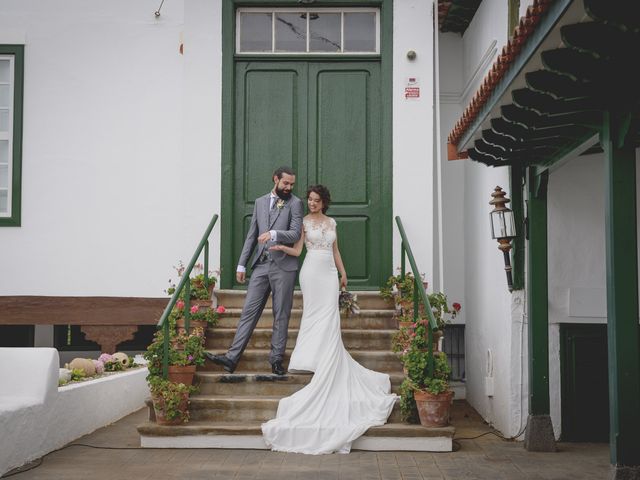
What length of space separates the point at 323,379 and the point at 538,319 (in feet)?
6.69

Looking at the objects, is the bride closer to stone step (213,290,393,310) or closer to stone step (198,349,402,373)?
stone step (198,349,402,373)

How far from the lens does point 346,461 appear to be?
6.97m

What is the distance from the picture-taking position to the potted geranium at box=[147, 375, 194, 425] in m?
7.45

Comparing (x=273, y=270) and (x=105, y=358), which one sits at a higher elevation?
(x=273, y=270)

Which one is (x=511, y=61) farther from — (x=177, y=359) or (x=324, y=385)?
(x=177, y=359)

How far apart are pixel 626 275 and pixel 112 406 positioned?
560 centimetres

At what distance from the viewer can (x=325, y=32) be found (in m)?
10.1

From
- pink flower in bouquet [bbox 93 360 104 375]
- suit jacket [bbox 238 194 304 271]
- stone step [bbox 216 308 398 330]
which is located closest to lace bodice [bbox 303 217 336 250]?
suit jacket [bbox 238 194 304 271]

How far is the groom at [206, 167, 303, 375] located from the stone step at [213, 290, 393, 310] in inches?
46.5

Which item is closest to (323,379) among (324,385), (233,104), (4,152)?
(324,385)

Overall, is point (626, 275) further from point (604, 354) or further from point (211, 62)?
point (211, 62)

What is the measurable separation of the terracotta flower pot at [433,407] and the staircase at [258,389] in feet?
0.26

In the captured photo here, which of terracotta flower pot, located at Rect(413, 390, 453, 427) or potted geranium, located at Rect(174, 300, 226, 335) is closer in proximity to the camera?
terracotta flower pot, located at Rect(413, 390, 453, 427)

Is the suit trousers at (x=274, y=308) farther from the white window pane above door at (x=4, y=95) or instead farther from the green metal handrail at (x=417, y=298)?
the white window pane above door at (x=4, y=95)
